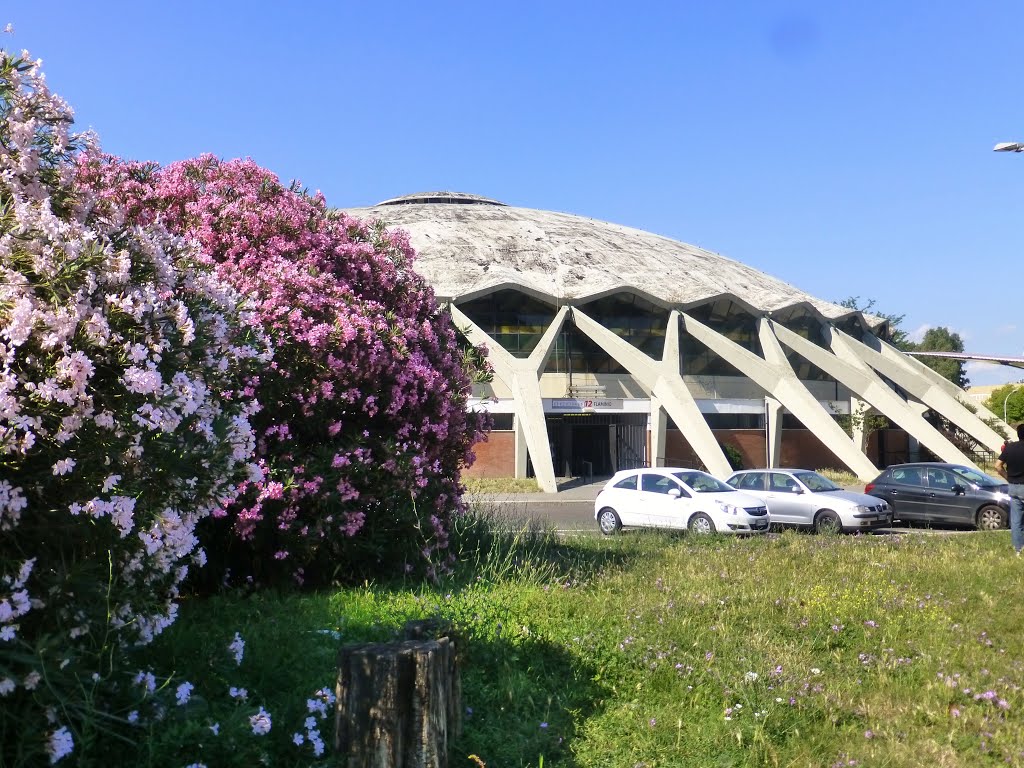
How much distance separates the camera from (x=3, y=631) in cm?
350

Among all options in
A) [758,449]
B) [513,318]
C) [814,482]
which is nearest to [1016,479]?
[814,482]

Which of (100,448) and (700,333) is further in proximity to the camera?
(700,333)

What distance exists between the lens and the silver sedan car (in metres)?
17.1

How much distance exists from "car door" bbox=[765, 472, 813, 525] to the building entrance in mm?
19731

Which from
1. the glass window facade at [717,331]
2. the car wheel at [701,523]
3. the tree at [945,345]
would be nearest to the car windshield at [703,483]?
the car wheel at [701,523]

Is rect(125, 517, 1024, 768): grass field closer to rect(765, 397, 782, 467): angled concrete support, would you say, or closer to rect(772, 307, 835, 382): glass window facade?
rect(765, 397, 782, 467): angled concrete support

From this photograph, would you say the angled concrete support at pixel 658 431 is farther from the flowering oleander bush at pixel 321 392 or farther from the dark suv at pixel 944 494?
the flowering oleander bush at pixel 321 392

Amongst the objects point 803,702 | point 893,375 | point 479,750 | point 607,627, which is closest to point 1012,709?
point 803,702

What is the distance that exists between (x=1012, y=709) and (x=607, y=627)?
9.27 ft

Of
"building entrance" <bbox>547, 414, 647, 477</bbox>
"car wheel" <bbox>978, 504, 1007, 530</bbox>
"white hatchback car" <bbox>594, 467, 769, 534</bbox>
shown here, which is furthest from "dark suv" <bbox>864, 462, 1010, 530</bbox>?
"building entrance" <bbox>547, 414, 647, 477</bbox>

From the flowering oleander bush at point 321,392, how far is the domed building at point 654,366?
2245 centimetres

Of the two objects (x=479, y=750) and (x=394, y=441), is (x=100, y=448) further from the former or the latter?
(x=394, y=441)

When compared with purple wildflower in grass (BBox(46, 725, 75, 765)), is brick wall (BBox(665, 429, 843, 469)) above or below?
above

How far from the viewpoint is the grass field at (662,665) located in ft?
16.4
